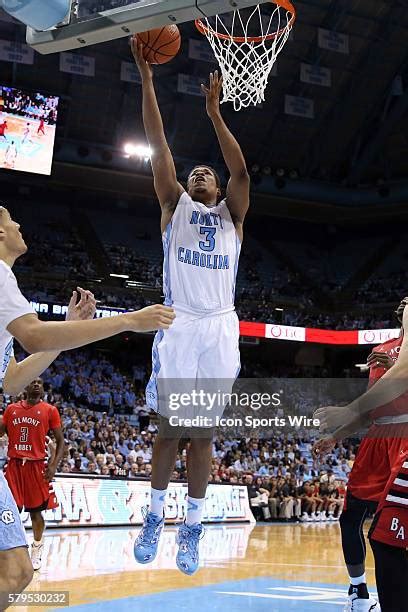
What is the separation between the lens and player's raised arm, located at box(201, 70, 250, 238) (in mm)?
5348

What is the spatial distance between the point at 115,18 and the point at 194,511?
3.41m

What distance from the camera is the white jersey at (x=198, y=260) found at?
205 inches

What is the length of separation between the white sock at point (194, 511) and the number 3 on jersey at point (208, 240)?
5.86ft

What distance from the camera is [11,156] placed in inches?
891

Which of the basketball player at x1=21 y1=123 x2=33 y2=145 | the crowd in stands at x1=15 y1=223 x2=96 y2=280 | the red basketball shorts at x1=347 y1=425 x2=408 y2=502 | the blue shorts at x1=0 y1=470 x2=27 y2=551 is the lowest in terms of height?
the blue shorts at x1=0 y1=470 x2=27 y2=551

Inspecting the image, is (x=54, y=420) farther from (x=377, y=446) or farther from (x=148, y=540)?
(x=377, y=446)

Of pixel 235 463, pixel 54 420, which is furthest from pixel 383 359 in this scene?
pixel 235 463

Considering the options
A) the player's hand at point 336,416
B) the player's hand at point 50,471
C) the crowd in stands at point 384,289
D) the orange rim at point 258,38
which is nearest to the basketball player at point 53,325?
the player's hand at point 336,416

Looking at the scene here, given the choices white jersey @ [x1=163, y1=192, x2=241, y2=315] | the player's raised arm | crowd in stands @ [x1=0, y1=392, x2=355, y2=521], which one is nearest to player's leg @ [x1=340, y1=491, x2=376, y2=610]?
white jersey @ [x1=163, y1=192, x2=241, y2=315]

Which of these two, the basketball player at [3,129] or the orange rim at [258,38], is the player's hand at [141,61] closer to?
the orange rim at [258,38]

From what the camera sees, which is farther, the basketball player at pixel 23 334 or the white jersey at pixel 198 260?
the white jersey at pixel 198 260

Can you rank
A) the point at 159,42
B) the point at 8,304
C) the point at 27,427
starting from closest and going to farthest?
1. the point at 8,304
2. the point at 159,42
3. the point at 27,427

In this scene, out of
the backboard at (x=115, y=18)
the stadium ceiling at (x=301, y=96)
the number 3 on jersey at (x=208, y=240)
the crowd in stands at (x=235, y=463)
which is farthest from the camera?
the stadium ceiling at (x=301, y=96)

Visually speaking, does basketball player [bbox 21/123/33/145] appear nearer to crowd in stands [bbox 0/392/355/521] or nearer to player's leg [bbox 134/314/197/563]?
crowd in stands [bbox 0/392/355/521]
